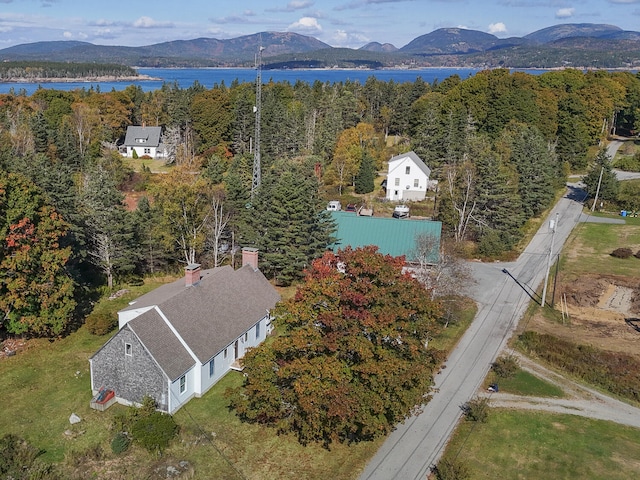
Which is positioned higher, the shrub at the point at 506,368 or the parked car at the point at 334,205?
the parked car at the point at 334,205

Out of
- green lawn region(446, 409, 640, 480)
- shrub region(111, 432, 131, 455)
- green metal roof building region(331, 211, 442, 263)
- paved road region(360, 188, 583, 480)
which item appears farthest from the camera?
green metal roof building region(331, 211, 442, 263)

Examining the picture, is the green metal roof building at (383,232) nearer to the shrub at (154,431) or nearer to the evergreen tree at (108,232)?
the evergreen tree at (108,232)

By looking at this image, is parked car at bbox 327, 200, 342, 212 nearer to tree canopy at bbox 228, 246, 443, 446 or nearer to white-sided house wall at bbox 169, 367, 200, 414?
white-sided house wall at bbox 169, 367, 200, 414

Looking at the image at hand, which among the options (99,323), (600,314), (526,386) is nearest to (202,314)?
(99,323)

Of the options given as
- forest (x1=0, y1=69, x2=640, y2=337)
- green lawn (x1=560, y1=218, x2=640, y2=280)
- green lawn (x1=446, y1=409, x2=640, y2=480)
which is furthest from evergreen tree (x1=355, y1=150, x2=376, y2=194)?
green lawn (x1=446, y1=409, x2=640, y2=480)

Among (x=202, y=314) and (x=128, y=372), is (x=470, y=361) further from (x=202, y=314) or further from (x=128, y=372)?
(x=128, y=372)

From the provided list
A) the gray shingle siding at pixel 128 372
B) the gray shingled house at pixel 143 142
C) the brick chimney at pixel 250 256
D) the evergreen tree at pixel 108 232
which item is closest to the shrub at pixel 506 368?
the brick chimney at pixel 250 256
